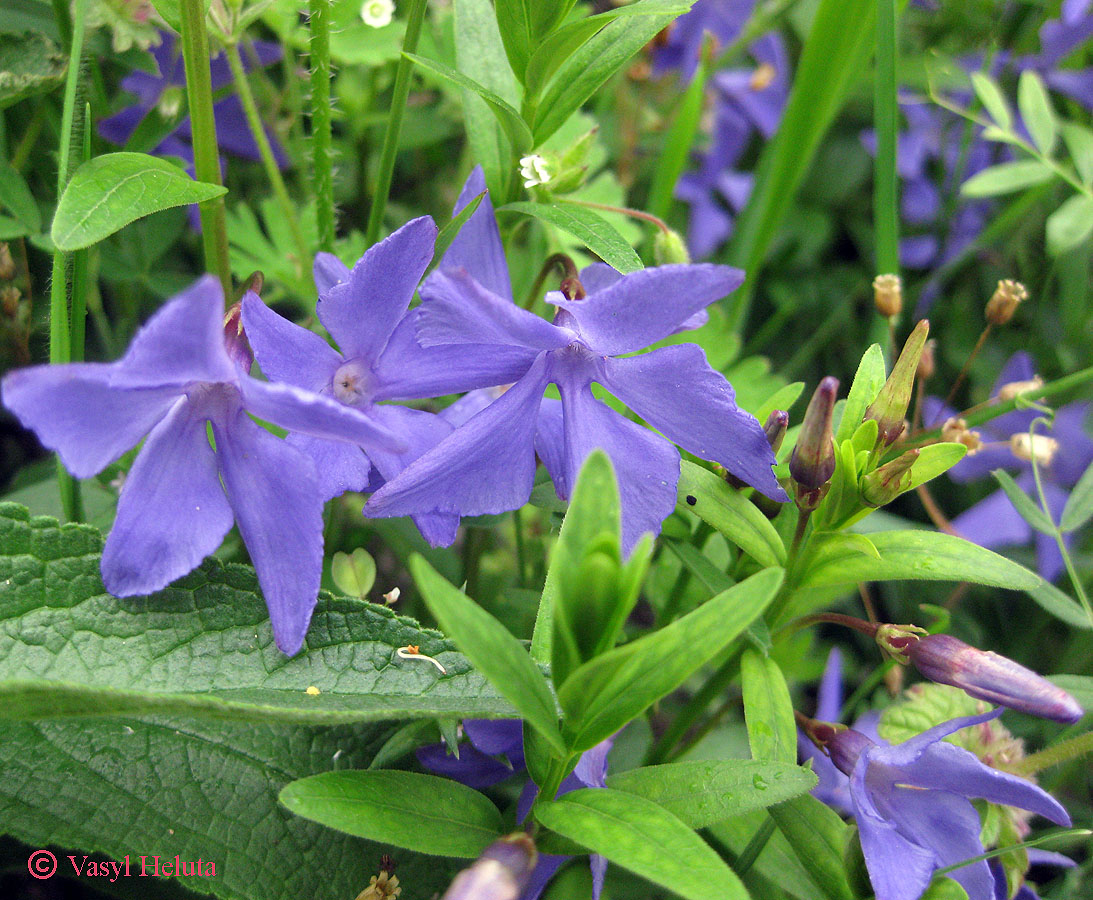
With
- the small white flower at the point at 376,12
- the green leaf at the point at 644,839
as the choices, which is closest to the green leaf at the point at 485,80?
the small white flower at the point at 376,12

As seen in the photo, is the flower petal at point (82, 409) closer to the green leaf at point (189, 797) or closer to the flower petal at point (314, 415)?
the flower petal at point (314, 415)

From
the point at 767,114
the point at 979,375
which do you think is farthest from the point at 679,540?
the point at 767,114

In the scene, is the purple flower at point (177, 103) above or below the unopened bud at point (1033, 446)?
above

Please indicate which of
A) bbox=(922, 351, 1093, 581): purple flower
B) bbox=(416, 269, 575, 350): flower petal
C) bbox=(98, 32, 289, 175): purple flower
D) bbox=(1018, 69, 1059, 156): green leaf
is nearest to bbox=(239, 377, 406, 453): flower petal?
bbox=(416, 269, 575, 350): flower petal

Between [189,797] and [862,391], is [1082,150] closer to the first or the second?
[862,391]

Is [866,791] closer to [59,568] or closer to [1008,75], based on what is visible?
[59,568]

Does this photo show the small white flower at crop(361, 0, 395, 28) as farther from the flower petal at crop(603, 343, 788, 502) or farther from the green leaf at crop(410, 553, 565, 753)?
the green leaf at crop(410, 553, 565, 753)

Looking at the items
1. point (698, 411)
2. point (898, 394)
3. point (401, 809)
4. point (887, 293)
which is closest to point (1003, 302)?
point (887, 293)
